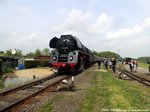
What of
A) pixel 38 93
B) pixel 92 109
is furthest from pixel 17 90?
pixel 92 109

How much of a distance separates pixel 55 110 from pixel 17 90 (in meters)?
6.22

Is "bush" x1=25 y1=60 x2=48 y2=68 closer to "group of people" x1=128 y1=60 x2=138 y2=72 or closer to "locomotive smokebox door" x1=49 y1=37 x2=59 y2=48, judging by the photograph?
"locomotive smokebox door" x1=49 y1=37 x2=59 y2=48

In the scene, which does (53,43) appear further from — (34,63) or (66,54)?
(34,63)

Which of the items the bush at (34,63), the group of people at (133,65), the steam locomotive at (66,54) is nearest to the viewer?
the steam locomotive at (66,54)

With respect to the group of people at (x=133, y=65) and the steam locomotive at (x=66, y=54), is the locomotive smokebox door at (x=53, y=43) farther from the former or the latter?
the group of people at (x=133, y=65)

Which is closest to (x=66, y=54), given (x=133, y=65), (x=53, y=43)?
(x=53, y=43)

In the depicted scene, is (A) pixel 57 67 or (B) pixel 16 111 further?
(A) pixel 57 67

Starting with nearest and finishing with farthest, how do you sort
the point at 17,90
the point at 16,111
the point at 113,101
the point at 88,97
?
the point at 16,111
the point at 113,101
the point at 88,97
the point at 17,90

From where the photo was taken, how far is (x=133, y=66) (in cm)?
4116

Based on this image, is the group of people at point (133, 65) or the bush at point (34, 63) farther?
the bush at point (34, 63)

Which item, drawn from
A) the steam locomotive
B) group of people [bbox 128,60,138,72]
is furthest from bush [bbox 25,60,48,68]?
group of people [bbox 128,60,138,72]

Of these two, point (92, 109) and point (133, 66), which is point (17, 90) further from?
point (133, 66)

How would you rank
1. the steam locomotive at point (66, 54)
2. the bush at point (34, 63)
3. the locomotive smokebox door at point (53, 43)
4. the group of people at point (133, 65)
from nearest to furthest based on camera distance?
the steam locomotive at point (66, 54)
the locomotive smokebox door at point (53, 43)
the group of people at point (133, 65)
the bush at point (34, 63)

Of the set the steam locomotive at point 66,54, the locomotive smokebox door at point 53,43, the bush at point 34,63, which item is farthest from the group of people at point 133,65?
the bush at point 34,63
